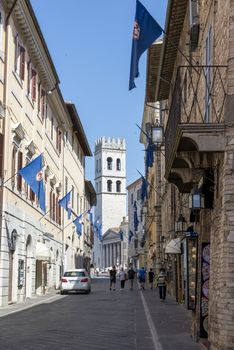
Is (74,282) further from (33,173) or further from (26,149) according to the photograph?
(33,173)

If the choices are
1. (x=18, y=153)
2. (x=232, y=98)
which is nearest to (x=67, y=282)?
(x=18, y=153)

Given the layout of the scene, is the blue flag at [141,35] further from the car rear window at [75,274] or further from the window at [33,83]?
the car rear window at [75,274]

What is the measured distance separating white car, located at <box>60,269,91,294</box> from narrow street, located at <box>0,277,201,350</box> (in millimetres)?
12910

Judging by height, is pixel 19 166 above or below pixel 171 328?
above

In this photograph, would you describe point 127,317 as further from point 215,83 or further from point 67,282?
point 67,282

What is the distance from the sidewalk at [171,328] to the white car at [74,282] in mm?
12746

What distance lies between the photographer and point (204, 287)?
1186 centimetres

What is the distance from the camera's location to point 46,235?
114ft

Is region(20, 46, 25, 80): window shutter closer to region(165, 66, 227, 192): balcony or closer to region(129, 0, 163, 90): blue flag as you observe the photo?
region(165, 66, 227, 192): balcony

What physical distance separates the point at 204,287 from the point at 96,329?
471 cm

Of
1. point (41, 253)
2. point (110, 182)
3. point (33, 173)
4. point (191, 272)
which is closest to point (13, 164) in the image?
point (33, 173)

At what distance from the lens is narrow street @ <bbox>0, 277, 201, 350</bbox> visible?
1259 centimetres

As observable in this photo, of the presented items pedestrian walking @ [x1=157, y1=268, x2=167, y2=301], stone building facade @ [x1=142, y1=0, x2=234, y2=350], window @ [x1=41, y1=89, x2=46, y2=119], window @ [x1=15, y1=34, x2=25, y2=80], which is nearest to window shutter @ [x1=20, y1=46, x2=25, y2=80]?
window @ [x1=15, y1=34, x2=25, y2=80]

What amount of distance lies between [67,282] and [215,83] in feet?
86.8
